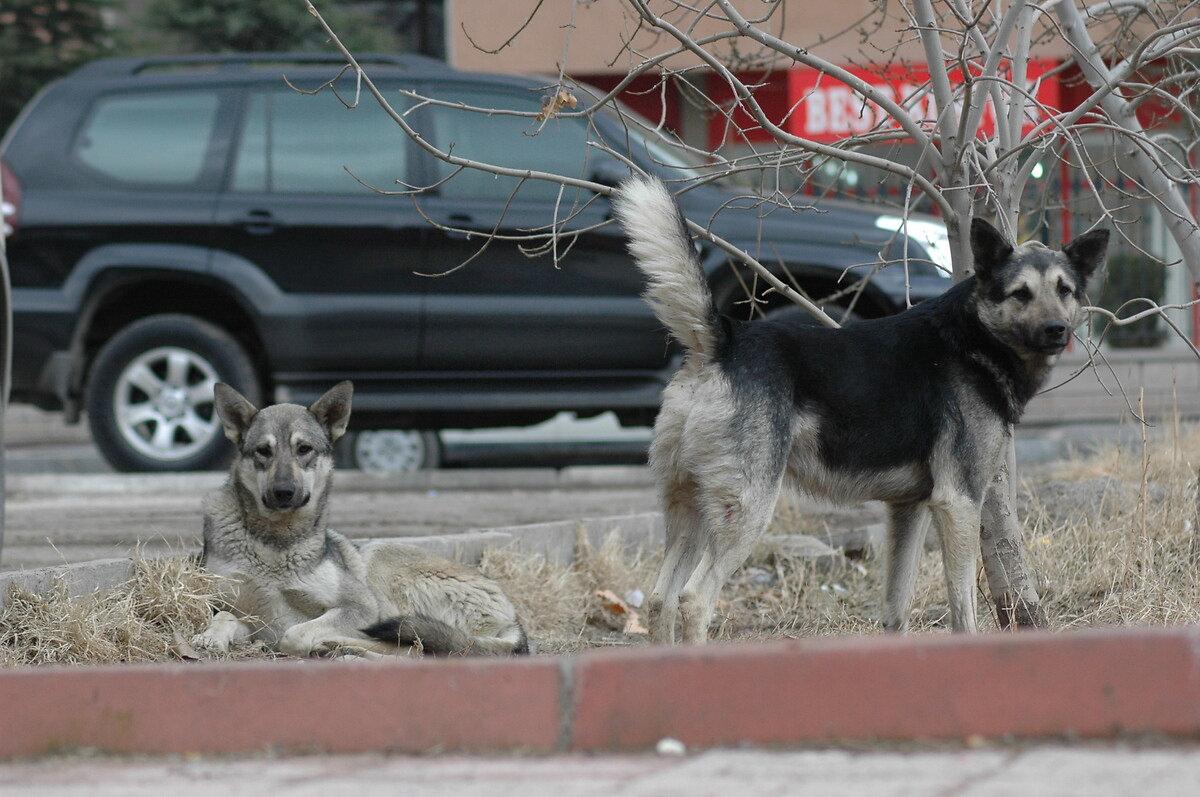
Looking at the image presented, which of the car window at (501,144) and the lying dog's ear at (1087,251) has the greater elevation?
the car window at (501,144)

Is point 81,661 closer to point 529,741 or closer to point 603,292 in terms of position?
point 529,741

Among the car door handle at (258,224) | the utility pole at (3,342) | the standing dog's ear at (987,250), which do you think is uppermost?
the car door handle at (258,224)

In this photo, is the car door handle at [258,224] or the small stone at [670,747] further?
the car door handle at [258,224]

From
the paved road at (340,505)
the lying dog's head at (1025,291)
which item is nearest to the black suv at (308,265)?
the paved road at (340,505)

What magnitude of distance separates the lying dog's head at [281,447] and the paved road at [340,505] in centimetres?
60

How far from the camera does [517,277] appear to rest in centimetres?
941

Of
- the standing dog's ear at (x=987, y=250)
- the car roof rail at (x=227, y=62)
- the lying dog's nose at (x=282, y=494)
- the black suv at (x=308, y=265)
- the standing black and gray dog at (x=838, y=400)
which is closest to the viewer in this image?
the standing black and gray dog at (x=838, y=400)

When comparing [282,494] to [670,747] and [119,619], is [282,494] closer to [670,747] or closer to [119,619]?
[119,619]

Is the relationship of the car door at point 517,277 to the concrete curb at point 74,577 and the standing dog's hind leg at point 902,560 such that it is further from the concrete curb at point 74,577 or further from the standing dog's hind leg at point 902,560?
the concrete curb at point 74,577

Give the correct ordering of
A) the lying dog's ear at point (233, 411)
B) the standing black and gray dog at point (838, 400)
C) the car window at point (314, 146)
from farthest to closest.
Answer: the car window at point (314, 146) < the lying dog's ear at point (233, 411) < the standing black and gray dog at point (838, 400)

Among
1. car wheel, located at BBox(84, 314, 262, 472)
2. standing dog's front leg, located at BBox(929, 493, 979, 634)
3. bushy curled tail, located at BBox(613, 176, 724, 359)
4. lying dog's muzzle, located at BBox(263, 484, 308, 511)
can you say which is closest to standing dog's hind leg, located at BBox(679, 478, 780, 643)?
bushy curled tail, located at BBox(613, 176, 724, 359)

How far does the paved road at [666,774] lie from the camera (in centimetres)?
288

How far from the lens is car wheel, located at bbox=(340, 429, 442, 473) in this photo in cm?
1054

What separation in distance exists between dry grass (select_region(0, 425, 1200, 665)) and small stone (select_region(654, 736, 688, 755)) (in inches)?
81.5
